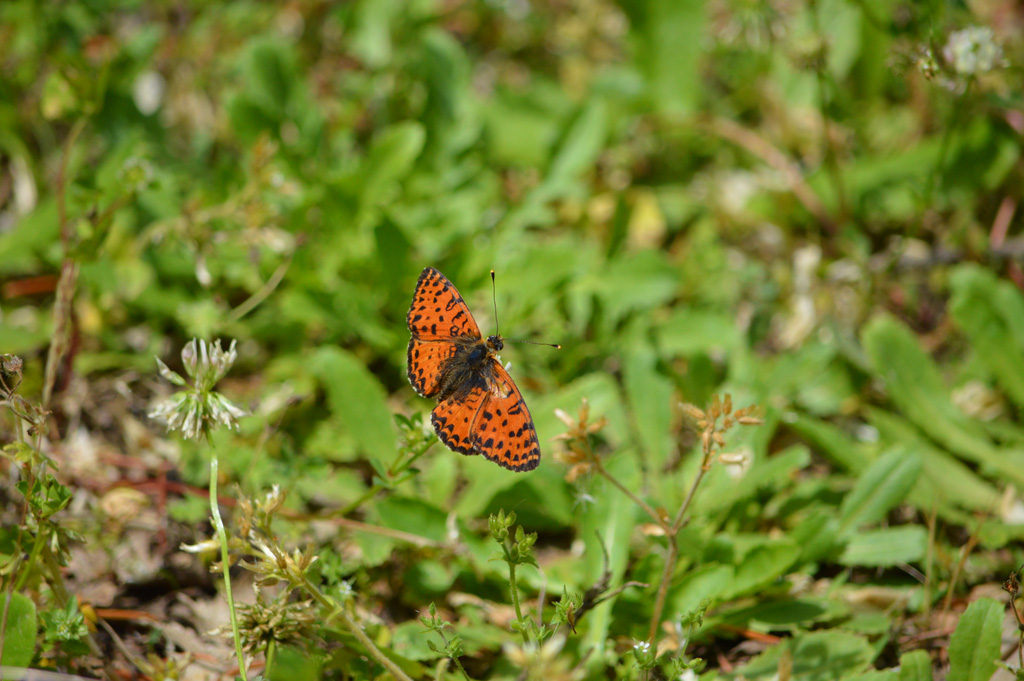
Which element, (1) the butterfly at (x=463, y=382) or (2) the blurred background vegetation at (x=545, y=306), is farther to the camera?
(2) the blurred background vegetation at (x=545, y=306)

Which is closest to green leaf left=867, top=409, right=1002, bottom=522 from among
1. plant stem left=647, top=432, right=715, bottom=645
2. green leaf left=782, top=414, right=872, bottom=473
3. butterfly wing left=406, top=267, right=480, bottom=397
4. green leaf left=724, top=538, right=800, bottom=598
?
green leaf left=782, top=414, right=872, bottom=473

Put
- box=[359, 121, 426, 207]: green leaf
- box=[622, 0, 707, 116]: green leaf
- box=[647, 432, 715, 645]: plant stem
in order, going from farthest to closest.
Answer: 1. box=[622, 0, 707, 116]: green leaf
2. box=[359, 121, 426, 207]: green leaf
3. box=[647, 432, 715, 645]: plant stem

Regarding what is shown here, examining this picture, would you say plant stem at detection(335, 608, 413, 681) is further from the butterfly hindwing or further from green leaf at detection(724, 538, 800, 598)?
green leaf at detection(724, 538, 800, 598)

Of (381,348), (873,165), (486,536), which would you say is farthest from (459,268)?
(873,165)

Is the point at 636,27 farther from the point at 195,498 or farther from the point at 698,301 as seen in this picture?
the point at 195,498

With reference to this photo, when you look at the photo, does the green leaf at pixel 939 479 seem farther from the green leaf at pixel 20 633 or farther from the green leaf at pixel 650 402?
the green leaf at pixel 20 633

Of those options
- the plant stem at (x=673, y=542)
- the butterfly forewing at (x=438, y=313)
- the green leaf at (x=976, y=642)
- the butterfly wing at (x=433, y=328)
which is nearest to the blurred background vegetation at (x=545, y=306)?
the green leaf at (x=976, y=642)
